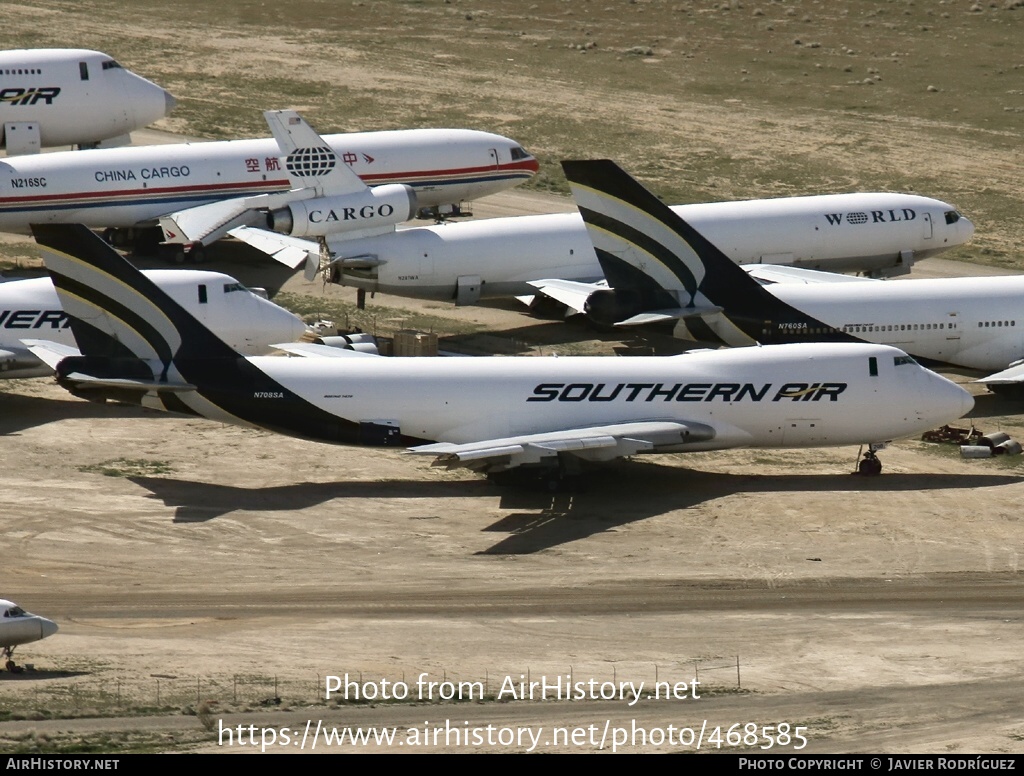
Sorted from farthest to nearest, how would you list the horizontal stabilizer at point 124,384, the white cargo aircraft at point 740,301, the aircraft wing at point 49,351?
the white cargo aircraft at point 740,301 → the aircraft wing at point 49,351 → the horizontal stabilizer at point 124,384

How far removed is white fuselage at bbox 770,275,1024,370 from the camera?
66.6m

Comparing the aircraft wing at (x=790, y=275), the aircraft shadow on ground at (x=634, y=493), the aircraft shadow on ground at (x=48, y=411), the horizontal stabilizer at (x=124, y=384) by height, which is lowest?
the aircraft shadow on ground at (x=48, y=411)

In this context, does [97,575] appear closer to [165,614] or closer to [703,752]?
[165,614]

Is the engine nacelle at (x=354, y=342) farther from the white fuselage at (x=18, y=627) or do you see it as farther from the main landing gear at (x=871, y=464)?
the white fuselage at (x=18, y=627)

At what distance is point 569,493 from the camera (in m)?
56.1

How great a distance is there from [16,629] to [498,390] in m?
19.6

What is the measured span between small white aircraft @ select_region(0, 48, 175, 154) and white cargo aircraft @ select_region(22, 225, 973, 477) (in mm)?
35362

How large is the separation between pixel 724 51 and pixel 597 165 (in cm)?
6586

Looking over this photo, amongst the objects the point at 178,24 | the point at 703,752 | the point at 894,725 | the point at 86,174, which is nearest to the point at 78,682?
the point at 703,752

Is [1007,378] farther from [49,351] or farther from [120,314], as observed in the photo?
[49,351]

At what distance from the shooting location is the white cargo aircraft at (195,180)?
78.9 meters

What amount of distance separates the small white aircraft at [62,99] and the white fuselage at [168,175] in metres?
10.2

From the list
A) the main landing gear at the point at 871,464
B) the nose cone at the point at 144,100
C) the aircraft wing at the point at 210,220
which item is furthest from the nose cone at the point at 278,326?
the nose cone at the point at 144,100

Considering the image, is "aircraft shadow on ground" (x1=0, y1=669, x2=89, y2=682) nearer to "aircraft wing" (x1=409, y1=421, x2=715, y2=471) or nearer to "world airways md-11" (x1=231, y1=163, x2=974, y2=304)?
"aircraft wing" (x1=409, y1=421, x2=715, y2=471)
